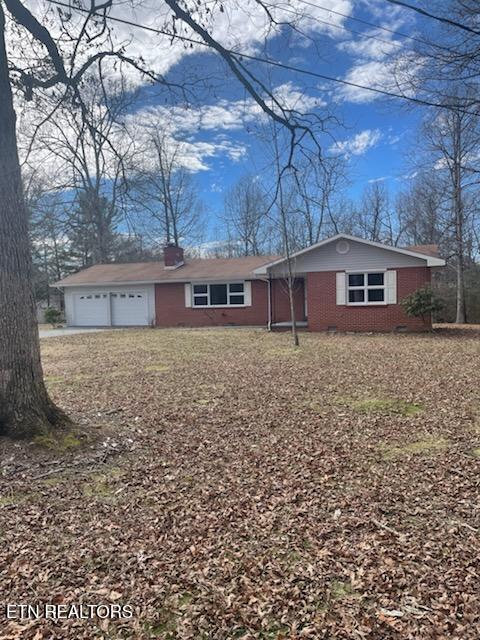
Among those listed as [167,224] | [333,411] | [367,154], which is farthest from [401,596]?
[167,224]

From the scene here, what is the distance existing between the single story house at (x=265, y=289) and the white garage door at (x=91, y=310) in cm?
5

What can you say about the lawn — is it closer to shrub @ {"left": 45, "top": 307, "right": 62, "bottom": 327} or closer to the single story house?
the single story house

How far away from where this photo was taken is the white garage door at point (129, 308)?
21.2m

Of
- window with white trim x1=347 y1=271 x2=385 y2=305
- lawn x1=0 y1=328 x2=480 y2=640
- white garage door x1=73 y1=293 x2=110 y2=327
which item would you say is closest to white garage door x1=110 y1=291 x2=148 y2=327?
white garage door x1=73 y1=293 x2=110 y2=327

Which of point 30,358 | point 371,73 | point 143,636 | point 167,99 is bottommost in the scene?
point 143,636

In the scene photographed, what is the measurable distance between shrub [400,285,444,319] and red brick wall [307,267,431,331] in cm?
62

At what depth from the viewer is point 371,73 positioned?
7684 mm

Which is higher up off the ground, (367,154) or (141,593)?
(367,154)

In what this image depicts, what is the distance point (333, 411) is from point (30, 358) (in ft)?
12.4

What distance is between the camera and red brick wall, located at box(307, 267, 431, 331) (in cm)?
1544

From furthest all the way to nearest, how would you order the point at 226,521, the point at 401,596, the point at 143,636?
the point at 226,521, the point at 401,596, the point at 143,636

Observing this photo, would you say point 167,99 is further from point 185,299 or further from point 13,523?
point 185,299

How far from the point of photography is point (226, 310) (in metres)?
19.6

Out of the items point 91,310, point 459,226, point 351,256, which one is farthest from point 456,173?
point 91,310
